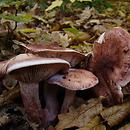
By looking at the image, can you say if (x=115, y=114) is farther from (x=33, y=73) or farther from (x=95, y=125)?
(x=33, y=73)

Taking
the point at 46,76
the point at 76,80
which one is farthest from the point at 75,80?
the point at 46,76

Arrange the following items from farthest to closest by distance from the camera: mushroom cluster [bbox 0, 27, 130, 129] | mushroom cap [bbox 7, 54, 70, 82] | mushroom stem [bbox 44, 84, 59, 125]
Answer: mushroom stem [bbox 44, 84, 59, 125] → mushroom cluster [bbox 0, 27, 130, 129] → mushroom cap [bbox 7, 54, 70, 82]

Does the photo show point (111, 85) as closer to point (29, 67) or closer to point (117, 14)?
point (29, 67)

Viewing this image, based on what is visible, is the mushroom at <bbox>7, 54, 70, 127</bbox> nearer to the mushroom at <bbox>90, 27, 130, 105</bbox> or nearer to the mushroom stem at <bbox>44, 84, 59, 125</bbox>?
the mushroom stem at <bbox>44, 84, 59, 125</bbox>

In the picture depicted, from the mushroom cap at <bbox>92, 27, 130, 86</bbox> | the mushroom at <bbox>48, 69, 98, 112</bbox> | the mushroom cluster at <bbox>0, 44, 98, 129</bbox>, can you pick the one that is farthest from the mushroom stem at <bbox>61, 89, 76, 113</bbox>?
the mushroom cap at <bbox>92, 27, 130, 86</bbox>

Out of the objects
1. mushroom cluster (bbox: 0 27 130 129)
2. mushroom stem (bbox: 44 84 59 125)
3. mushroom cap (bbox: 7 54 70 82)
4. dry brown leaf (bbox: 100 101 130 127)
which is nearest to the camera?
mushroom cap (bbox: 7 54 70 82)

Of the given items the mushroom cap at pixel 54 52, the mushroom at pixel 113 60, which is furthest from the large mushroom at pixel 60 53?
the mushroom at pixel 113 60

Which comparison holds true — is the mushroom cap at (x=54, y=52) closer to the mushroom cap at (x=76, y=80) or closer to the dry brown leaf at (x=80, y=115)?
the mushroom cap at (x=76, y=80)
